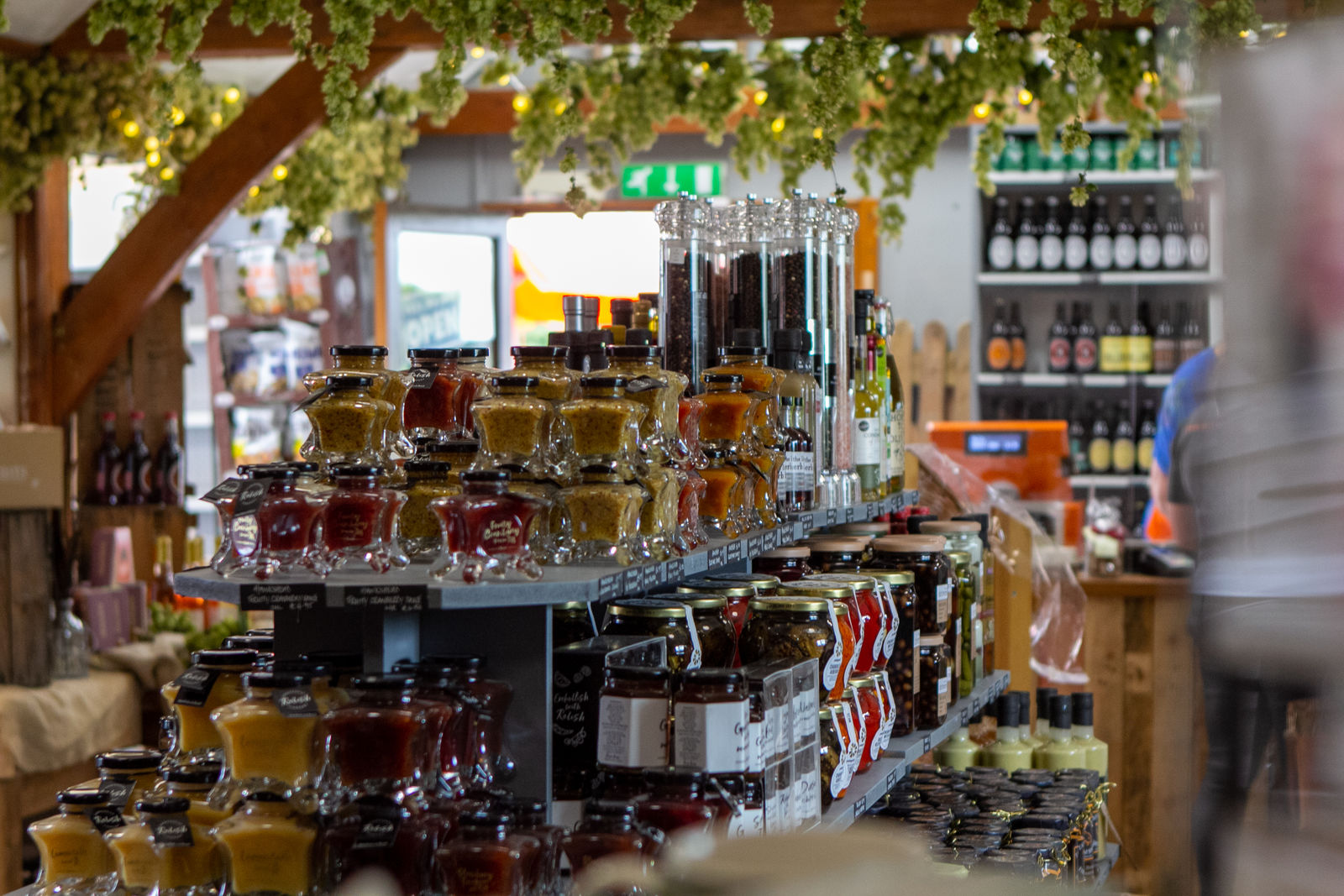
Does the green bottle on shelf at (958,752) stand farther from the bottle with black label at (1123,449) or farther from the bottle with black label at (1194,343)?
the bottle with black label at (1123,449)

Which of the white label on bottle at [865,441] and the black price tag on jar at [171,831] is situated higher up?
the white label on bottle at [865,441]

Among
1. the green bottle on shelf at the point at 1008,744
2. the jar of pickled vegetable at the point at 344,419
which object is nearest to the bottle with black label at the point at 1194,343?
the jar of pickled vegetable at the point at 344,419

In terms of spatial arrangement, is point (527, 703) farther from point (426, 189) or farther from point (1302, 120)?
point (426, 189)

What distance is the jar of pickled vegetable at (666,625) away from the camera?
210cm

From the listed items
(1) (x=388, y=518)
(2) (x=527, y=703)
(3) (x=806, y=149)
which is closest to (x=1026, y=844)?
(2) (x=527, y=703)

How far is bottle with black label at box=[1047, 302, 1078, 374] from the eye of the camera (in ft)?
23.5

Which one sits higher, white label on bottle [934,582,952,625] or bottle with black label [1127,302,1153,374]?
bottle with black label [1127,302,1153,374]

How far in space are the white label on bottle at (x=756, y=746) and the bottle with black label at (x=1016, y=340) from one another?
5587 mm

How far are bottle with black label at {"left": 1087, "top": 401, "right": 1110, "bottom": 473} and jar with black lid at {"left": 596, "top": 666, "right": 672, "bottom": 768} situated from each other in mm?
5579

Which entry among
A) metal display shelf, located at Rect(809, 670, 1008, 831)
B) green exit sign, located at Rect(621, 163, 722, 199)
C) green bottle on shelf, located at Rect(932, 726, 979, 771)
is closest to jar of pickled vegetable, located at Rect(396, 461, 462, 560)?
metal display shelf, located at Rect(809, 670, 1008, 831)

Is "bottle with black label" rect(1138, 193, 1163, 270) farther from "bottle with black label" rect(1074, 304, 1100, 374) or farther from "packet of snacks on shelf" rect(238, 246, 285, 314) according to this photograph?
"packet of snacks on shelf" rect(238, 246, 285, 314)

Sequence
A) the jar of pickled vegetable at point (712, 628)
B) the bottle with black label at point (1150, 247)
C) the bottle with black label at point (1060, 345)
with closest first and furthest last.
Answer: the jar of pickled vegetable at point (712, 628), the bottle with black label at point (1150, 247), the bottle with black label at point (1060, 345)

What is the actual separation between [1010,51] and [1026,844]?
2.87m

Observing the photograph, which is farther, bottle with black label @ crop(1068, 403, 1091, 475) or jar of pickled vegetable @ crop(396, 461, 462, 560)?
bottle with black label @ crop(1068, 403, 1091, 475)
